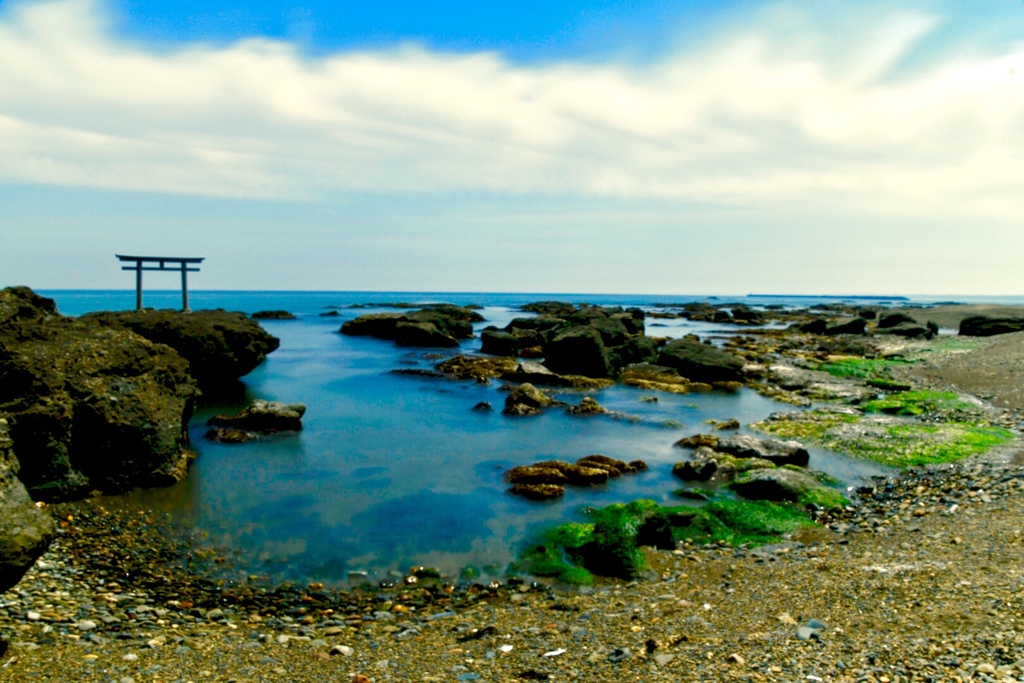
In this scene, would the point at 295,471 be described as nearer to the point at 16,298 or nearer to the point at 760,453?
the point at 16,298

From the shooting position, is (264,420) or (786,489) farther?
(264,420)

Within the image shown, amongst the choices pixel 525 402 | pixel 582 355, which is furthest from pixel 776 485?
pixel 582 355

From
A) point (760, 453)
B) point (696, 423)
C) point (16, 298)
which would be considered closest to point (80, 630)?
point (16, 298)

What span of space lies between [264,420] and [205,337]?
7586 mm

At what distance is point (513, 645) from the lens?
23.6 ft

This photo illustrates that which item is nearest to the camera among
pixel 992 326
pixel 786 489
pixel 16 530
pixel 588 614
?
pixel 16 530

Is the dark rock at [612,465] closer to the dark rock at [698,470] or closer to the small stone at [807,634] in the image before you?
the dark rock at [698,470]

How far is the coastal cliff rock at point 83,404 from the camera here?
11844mm

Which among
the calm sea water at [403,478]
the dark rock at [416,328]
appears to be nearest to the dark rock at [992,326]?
the calm sea water at [403,478]

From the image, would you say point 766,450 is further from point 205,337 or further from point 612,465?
point 205,337

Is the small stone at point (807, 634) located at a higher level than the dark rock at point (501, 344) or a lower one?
lower

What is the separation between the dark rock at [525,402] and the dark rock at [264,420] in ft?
23.8

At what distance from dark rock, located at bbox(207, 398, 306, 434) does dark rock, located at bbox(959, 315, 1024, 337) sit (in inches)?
2052

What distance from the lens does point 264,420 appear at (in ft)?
63.8
